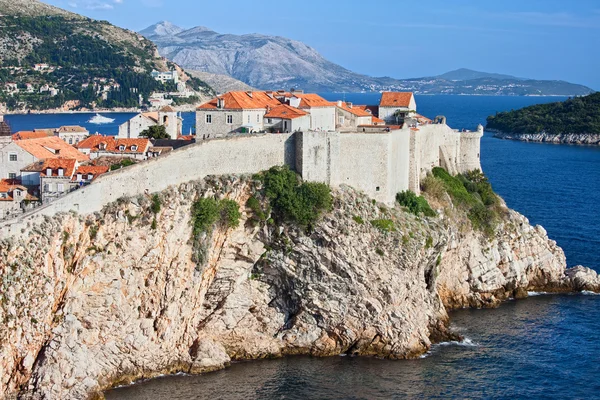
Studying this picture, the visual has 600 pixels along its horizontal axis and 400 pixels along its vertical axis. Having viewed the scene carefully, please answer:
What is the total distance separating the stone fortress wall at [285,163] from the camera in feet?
119

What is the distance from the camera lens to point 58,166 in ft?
133

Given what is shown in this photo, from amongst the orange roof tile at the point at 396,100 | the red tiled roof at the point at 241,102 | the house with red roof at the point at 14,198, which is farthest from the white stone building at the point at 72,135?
the orange roof tile at the point at 396,100

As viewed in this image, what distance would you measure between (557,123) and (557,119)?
119cm

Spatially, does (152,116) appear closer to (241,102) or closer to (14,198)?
(241,102)

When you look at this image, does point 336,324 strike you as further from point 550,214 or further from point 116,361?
point 550,214

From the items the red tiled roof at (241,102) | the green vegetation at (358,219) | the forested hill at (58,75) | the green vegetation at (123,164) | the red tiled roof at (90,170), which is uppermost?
the forested hill at (58,75)

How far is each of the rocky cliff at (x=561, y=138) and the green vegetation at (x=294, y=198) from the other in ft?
348

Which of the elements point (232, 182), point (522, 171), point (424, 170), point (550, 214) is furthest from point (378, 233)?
point (522, 171)

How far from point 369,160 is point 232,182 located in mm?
8032

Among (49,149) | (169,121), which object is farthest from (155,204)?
(169,121)

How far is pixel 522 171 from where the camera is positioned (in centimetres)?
9631

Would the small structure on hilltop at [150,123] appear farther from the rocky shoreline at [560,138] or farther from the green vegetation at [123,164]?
the rocky shoreline at [560,138]

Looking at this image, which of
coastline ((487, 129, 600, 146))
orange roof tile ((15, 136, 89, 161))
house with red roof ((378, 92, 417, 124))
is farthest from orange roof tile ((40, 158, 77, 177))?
coastline ((487, 129, 600, 146))

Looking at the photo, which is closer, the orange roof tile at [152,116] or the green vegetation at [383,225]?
the green vegetation at [383,225]
